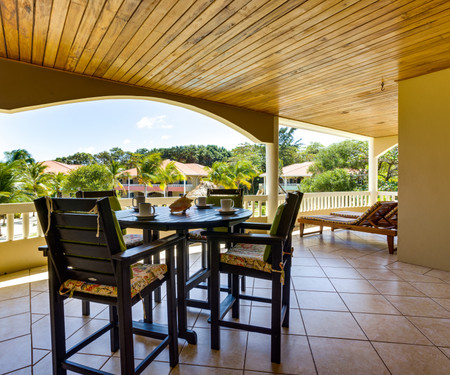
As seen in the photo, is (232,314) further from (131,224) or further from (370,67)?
(370,67)

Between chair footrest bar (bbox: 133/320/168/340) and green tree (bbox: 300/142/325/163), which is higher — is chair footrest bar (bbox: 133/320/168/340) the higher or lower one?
the lower one

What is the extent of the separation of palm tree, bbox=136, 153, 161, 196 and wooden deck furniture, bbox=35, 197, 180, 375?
13.8 m

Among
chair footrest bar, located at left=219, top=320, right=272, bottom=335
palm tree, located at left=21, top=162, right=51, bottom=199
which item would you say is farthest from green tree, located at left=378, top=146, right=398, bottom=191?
palm tree, located at left=21, top=162, right=51, bottom=199

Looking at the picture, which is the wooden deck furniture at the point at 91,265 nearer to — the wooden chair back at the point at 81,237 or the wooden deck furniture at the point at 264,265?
the wooden chair back at the point at 81,237

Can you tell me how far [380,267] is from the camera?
11.7 feet

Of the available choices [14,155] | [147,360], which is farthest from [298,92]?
→ [14,155]

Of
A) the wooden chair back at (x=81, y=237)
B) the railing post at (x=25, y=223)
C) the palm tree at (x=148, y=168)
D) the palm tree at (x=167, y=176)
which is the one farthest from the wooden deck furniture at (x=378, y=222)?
the palm tree at (x=148, y=168)

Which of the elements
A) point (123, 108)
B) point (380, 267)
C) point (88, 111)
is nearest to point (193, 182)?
point (123, 108)

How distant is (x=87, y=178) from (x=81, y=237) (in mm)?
17747

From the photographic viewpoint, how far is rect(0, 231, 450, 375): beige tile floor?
5.46 ft

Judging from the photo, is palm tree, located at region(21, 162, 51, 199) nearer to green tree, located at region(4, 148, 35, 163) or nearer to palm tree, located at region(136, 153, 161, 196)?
palm tree, located at region(136, 153, 161, 196)

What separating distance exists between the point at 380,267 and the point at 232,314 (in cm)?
237

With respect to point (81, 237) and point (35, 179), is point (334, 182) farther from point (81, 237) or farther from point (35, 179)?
point (81, 237)

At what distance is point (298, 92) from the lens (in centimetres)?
422
